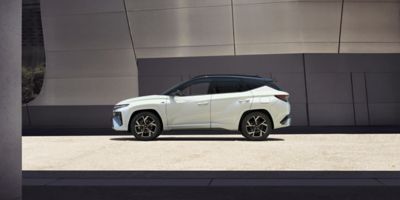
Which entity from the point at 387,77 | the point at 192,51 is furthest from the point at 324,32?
the point at 192,51

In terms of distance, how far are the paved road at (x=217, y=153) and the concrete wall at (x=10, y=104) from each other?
363cm

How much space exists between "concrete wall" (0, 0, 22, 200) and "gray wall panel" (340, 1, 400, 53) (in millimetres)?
14566

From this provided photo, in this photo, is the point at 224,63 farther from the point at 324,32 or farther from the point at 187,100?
the point at 187,100

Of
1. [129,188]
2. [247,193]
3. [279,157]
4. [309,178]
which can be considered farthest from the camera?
[279,157]

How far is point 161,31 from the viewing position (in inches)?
703

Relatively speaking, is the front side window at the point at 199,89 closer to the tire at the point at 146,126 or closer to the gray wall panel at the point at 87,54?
the tire at the point at 146,126

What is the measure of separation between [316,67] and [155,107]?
23.6 feet

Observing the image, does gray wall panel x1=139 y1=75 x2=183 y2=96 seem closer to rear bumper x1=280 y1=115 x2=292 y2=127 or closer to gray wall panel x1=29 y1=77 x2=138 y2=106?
gray wall panel x1=29 y1=77 x2=138 y2=106

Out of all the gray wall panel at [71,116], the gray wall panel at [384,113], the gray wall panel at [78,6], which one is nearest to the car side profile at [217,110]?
the gray wall panel at [71,116]

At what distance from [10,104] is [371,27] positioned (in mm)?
15250

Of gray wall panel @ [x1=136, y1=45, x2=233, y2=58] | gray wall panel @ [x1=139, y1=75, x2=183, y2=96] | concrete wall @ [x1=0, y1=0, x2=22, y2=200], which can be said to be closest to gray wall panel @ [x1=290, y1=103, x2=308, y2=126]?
gray wall panel @ [x1=136, y1=45, x2=233, y2=58]

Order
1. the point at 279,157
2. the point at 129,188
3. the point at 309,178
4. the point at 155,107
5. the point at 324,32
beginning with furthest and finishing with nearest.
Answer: the point at 324,32, the point at 155,107, the point at 279,157, the point at 309,178, the point at 129,188

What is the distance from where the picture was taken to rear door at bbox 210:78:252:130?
1275 centimetres

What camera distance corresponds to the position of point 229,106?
1280cm
